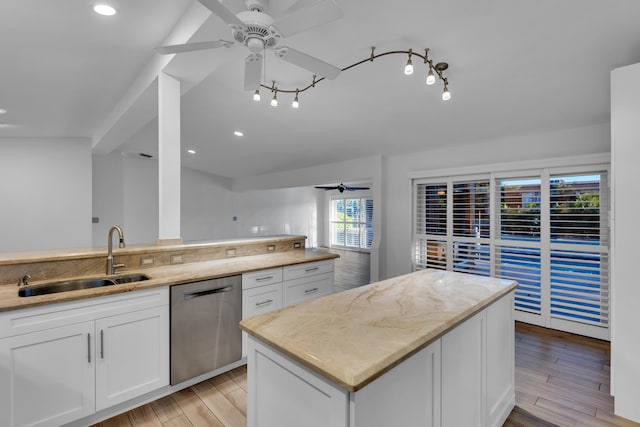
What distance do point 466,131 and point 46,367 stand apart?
4.49 metres

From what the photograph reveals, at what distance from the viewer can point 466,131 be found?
12.6 feet

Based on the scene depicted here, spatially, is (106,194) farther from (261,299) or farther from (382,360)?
(382,360)

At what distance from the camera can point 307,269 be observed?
311 cm

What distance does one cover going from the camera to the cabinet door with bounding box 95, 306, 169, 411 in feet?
6.24

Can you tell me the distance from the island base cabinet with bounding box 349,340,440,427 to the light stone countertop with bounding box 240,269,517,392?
0.07 meters

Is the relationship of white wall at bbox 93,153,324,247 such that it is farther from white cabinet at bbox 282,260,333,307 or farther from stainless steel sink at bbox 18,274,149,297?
white cabinet at bbox 282,260,333,307

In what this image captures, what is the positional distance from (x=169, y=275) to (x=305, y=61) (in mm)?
1848

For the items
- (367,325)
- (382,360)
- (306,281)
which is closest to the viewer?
(382,360)

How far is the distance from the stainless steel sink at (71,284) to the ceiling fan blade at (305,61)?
1.91 m

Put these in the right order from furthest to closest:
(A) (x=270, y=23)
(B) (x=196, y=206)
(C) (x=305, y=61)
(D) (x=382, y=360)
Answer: (B) (x=196, y=206)
(C) (x=305, y=61)
(A) (x=270, y=23)
(D) (x=382, y=360)

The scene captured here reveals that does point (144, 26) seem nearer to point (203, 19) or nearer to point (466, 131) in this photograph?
point (203, 19)

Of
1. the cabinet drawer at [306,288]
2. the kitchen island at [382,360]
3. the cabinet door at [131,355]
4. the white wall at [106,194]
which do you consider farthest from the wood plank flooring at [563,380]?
the white wall at [106,194]

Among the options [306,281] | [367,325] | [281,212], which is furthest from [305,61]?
[281,212]

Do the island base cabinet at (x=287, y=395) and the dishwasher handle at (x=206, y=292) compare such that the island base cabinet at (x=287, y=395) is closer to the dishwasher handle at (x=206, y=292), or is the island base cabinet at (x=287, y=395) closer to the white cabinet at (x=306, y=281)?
the dishwasher handle at (x=206, y=292)
